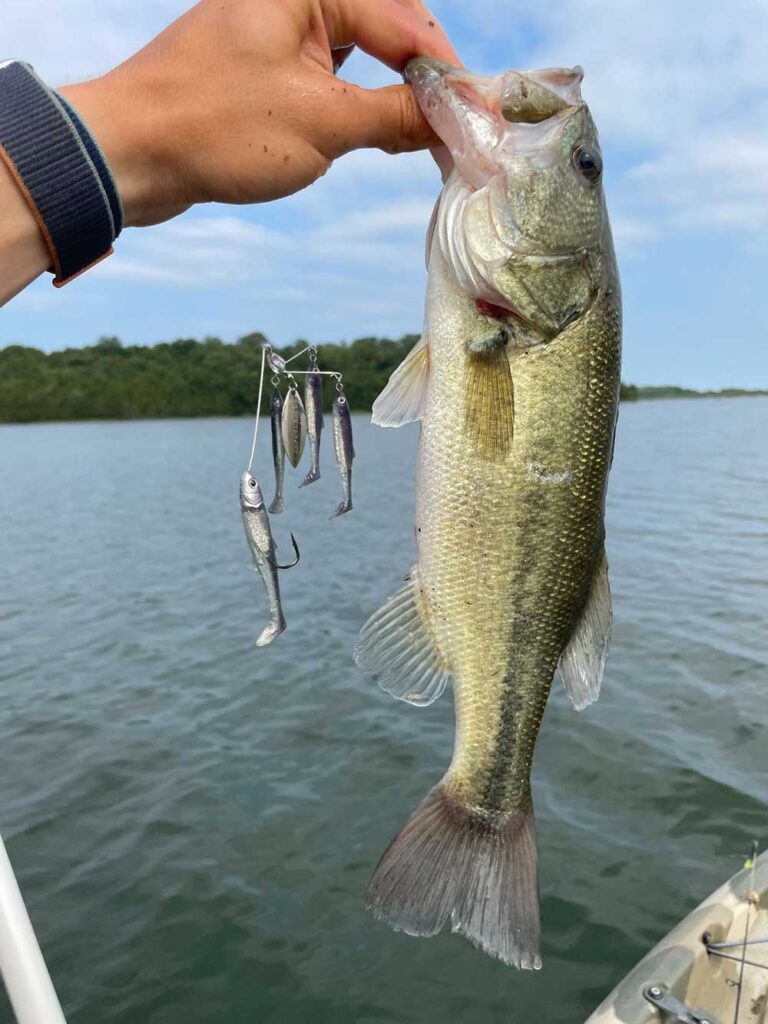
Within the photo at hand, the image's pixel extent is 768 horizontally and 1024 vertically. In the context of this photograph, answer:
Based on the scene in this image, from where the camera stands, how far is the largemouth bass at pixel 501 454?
2.18m

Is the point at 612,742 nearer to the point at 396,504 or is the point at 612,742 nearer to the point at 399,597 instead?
the point at 399,597

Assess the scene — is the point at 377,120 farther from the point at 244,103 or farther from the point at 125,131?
the point at 125,131

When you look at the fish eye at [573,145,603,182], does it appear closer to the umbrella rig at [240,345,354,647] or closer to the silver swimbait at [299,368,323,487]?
the umbrella rig at [240,345,354,647]

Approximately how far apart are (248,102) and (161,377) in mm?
25504

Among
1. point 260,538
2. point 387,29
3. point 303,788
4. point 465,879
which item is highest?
point 387,29

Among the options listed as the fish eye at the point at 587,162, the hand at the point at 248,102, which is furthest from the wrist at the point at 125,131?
the fish eye at the point at 587,162

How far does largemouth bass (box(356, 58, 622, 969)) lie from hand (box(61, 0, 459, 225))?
147 millimetres

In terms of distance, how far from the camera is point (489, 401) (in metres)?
2.16

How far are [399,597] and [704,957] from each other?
284 cm

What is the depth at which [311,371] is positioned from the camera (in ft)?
12.2

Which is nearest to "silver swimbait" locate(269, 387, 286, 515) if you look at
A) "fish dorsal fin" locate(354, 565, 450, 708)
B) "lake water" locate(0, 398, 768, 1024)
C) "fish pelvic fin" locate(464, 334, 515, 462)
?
"fish dorsal fin" locate(354, 565, 450, 708)

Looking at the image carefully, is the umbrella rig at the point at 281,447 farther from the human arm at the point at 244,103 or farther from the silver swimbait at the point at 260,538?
the human arm at the point at 244,103

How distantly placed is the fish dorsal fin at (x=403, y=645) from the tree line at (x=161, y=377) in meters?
1.19

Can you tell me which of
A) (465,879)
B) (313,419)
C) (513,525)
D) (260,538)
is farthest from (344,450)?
(465,879)
